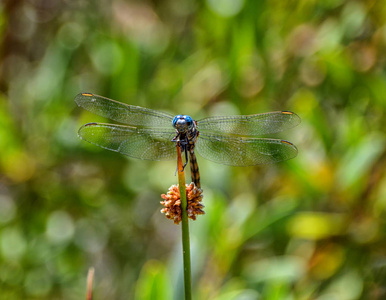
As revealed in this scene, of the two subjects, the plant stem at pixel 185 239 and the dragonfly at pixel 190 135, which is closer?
the plant stem at pixel 185 239

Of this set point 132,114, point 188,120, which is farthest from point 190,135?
point 132,114

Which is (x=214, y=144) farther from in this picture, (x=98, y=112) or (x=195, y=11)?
(x=195, y=11)

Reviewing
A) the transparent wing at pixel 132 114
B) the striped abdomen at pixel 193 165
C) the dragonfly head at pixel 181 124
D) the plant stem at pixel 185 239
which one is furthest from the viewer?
the transparent wing at pixel 132 114

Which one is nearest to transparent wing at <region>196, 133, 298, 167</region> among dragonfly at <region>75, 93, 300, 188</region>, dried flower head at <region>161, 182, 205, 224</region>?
dragonfly at <region>75, 93, 300, 188</region>

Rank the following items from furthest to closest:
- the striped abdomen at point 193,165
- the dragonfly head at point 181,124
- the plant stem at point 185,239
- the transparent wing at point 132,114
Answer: the transparent wing at point 132,114 < the striped abdomen at point 193,165 < the dragonfly head at point 181,124 < the plant stem at point 185,239

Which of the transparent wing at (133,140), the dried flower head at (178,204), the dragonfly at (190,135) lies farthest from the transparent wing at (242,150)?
the dried flower head at (178,204)

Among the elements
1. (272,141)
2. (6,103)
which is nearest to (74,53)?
(6,103)

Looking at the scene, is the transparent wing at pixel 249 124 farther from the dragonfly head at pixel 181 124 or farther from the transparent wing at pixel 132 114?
the dragonfly head at pixel 181 124

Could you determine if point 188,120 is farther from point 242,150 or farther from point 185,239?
point 185,239
